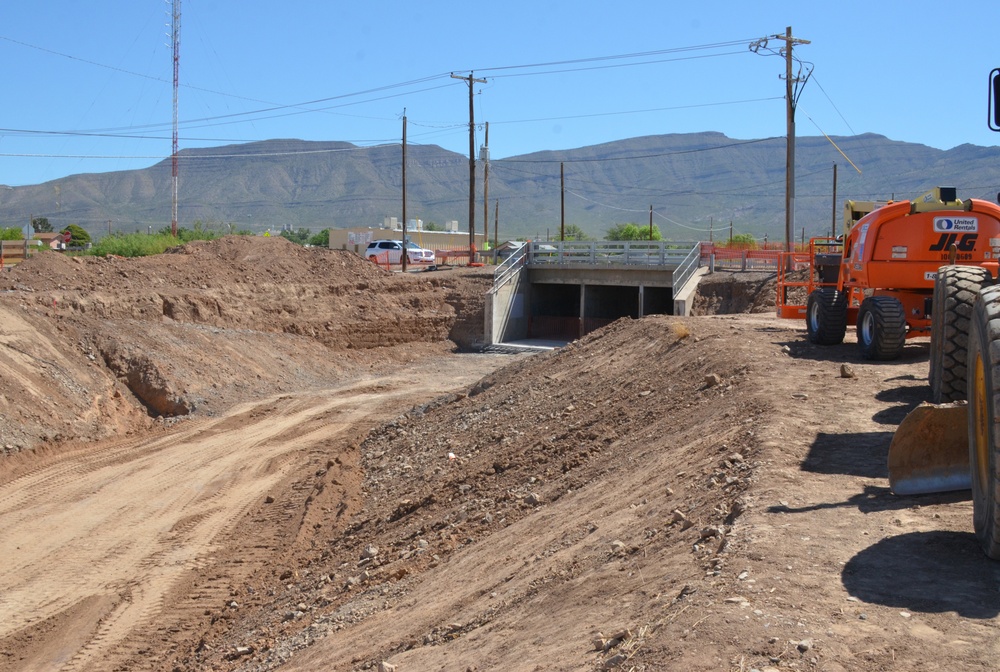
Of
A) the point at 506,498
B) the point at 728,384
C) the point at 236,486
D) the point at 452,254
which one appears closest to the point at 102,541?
the point at 236,486

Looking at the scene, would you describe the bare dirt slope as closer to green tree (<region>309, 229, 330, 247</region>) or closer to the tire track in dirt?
the tire track in dirt

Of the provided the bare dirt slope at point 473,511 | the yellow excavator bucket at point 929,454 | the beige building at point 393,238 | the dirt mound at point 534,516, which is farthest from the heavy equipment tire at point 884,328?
the beige building at point 393,238

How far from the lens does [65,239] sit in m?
68.1

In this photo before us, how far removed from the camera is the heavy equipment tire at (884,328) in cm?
1330

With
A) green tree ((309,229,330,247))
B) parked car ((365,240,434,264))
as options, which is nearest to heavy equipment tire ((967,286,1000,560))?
parked car ((365,240,434,264))

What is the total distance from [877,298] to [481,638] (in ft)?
32.0

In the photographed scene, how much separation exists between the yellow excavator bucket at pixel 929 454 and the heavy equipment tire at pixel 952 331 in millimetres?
2801

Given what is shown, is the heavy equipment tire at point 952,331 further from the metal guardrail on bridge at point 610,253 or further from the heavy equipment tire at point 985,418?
the metal guardrail on bridge at point 610,253

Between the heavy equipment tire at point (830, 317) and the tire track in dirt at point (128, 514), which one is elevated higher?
the heavy equipment tire at point (830, 317)

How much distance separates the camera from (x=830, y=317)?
15367 millimetres

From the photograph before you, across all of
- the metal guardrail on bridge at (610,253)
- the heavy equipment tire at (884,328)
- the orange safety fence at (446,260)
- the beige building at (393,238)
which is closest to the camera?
the heavy equipment tire at (884,328)

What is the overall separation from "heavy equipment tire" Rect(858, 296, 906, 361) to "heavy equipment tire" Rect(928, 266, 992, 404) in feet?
9.69

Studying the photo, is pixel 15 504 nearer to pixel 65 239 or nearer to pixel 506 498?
pixel 506 498

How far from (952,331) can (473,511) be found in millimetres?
5594
